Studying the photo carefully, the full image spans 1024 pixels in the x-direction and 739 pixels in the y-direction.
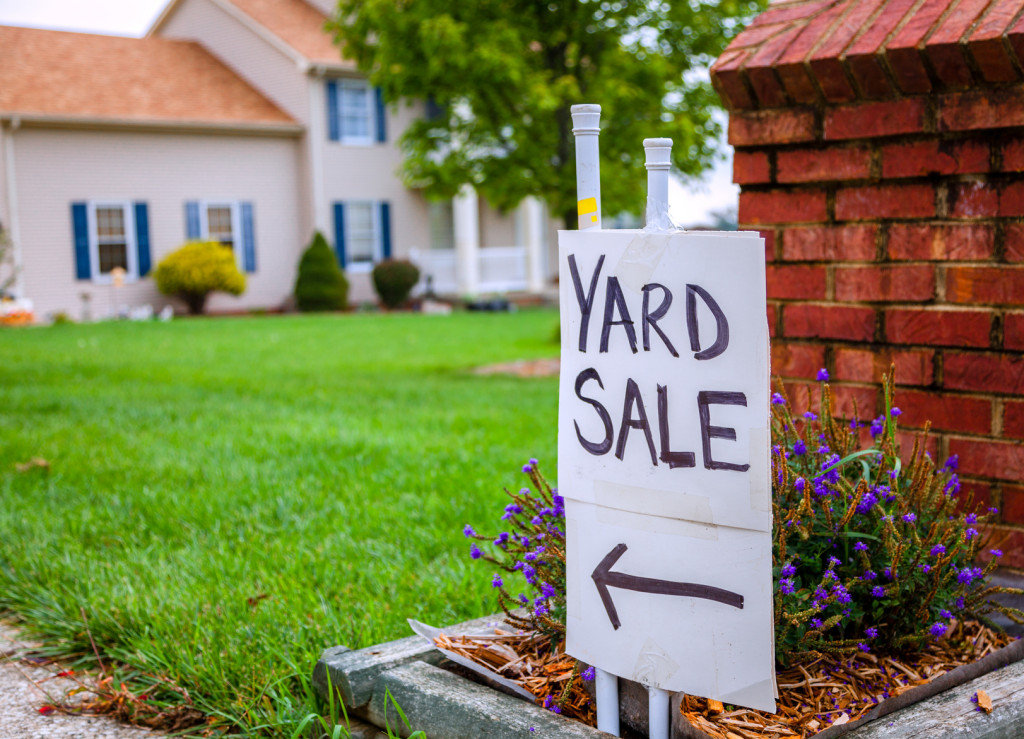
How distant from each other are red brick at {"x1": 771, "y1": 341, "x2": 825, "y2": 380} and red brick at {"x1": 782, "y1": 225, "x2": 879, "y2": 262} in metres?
0.25

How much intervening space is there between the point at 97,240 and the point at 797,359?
18.5 metres

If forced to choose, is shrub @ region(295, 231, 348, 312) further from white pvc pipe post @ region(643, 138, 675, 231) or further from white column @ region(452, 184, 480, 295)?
white pvc pipe post @ region(643, 138, 675, 231)

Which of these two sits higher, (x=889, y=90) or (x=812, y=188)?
(x=889, y=90)

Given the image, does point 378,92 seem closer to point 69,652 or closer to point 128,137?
point 128,137

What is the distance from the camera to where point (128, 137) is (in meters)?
19.2

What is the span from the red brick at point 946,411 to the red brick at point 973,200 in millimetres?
451

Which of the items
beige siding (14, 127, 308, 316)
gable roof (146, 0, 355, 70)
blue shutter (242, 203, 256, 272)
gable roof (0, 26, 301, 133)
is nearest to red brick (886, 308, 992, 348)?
gable roof (0, 26, 301, 133)

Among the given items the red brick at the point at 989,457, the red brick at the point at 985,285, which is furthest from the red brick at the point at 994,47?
the red brick at the point at 989,457

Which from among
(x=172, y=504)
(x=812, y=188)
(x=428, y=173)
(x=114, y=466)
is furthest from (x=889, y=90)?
(x=428, y=173)

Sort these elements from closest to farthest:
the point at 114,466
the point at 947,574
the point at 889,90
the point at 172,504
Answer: the point at 947,574, the point at 889,90, the point at 172,504, the point at 114,466

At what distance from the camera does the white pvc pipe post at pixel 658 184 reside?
1.72 meters

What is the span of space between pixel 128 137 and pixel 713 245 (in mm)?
19688

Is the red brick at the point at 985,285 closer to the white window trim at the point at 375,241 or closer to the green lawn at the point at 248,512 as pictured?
the green lawn at the point at 248,512

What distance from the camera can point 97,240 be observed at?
18.9m
